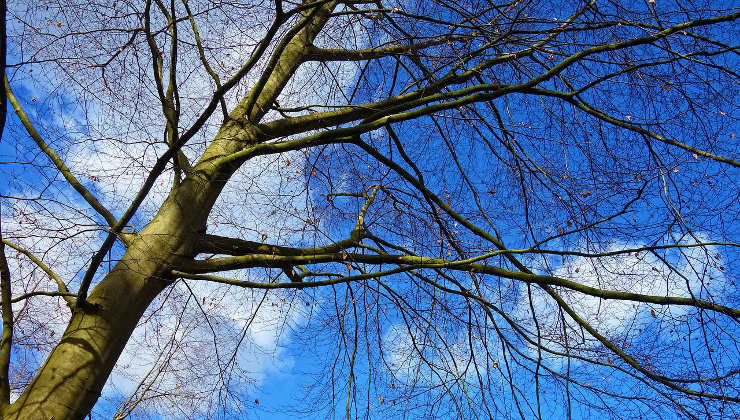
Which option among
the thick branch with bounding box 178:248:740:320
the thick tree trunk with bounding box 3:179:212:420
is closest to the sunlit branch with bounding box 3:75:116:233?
the thick tree trunk with bounding box 3:179:212:420

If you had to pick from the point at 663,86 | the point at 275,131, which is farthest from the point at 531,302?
the point at 275,131

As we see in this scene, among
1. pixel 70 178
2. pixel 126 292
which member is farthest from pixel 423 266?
pixel 70 178

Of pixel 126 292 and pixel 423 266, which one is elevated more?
pixel 423 266

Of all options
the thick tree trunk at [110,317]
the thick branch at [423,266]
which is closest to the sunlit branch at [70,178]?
the thick tree trunk at [110,317]

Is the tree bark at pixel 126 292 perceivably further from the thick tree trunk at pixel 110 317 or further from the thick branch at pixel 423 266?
the thick branch at pixel 423 266

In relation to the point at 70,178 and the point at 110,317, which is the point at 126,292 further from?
the point at 70,178

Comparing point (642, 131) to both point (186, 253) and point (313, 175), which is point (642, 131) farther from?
point (186, 253)

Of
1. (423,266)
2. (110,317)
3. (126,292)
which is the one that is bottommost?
(110,317)

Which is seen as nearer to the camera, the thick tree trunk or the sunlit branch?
the thick tree trunk

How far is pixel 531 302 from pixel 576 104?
1.34m

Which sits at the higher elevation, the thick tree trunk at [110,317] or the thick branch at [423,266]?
the thick branch at [423,266]

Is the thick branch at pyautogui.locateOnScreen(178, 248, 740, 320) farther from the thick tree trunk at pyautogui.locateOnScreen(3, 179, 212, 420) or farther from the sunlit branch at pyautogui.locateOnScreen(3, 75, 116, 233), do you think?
the sunlit branch at pyautogui.locateOnScreen(3, 75, 116, 233)

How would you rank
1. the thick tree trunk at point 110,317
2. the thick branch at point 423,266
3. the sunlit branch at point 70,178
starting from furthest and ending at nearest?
the sunlit branch at point 70,178, the thick branch at point 423,266, the thick tree trunk at point 110,317

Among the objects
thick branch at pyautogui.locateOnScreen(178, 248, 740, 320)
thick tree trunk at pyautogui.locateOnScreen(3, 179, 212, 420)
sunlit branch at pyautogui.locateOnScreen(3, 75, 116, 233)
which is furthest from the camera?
sunlit branch at pyautogui.locateOnScreen(3, 75, 116, 233)
